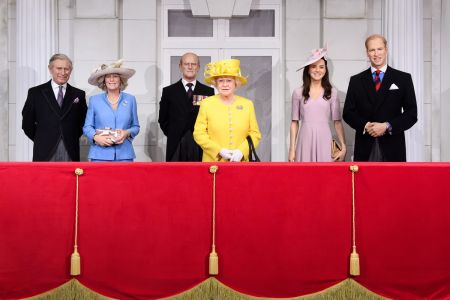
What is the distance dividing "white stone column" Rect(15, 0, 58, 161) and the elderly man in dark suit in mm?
1025

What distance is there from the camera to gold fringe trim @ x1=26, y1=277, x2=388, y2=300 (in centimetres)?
336

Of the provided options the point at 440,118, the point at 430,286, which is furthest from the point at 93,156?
the point at 440,118

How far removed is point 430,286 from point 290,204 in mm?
900

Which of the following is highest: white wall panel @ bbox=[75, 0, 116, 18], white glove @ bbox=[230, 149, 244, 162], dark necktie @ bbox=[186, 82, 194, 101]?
white wall panel @ bbox=[75, 0, 116, 18]

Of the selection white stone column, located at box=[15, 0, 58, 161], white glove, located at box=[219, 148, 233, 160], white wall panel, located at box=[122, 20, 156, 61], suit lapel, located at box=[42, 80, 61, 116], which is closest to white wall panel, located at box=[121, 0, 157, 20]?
white wall panel, located at box=[122, 20, 156, 61]

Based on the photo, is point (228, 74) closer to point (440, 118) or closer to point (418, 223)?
point (418, 223)

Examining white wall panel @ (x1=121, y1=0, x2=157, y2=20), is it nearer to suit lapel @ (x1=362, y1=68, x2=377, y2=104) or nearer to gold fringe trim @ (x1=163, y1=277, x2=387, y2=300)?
suit lapel @ (x1=362, y1=68, x2=377, y2=104)

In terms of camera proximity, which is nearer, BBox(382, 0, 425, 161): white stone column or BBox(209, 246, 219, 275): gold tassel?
BBox(209, 246, 219, 275): gold tassel

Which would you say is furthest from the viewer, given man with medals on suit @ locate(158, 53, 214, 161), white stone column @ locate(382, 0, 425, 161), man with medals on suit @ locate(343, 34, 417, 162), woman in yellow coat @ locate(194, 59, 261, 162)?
white stone column @ locate(382, 0, 425, 161)

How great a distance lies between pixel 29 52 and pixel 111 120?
1.76 m

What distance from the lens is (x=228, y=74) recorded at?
14.0 ft

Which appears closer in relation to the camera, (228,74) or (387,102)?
(228,74)

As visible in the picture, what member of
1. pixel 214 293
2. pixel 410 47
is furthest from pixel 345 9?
pixel 214 293

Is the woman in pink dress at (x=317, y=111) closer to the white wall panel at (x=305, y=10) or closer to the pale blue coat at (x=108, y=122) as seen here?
the pale blue coat at (x=108, y=122)
